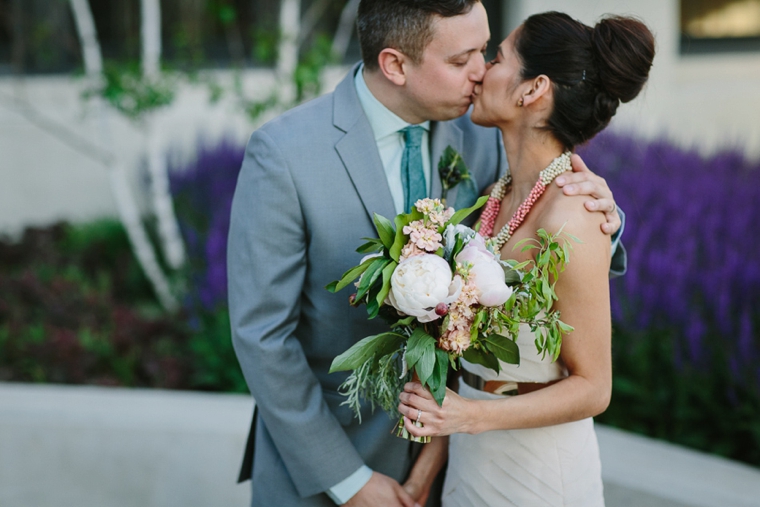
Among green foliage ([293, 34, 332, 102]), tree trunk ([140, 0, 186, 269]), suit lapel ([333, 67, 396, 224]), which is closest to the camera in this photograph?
suit lapel ([333, 67, 396, 224])

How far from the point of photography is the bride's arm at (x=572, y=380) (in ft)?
5.40

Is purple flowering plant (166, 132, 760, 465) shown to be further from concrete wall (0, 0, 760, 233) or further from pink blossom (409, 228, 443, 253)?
concrete wall (0, 0, 760, 233)

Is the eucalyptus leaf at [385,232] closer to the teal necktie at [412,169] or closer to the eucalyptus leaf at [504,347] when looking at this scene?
the eucalyptus leaf at [504,347]

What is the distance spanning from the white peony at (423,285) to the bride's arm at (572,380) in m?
0.28

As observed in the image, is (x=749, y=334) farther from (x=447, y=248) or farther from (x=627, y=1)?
(x=627, y=1)

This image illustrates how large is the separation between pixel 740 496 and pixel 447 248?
1.68m

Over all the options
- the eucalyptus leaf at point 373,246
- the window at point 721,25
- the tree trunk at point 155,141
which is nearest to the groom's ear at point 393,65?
the eucalyptus leaf at point 373,246

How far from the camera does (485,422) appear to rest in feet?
5.58

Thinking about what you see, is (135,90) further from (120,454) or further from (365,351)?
(365,351)

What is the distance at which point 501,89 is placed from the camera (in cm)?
192

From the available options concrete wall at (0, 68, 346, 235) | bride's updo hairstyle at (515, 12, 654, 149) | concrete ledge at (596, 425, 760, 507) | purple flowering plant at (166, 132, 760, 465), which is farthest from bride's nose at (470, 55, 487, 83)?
concrete wall at (0, 68, 346, 235)

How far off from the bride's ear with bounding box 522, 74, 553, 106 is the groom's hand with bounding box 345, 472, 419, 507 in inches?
41.4

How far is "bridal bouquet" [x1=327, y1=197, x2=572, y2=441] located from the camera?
1437mm

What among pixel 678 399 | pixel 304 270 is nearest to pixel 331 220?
pixel 304 270
